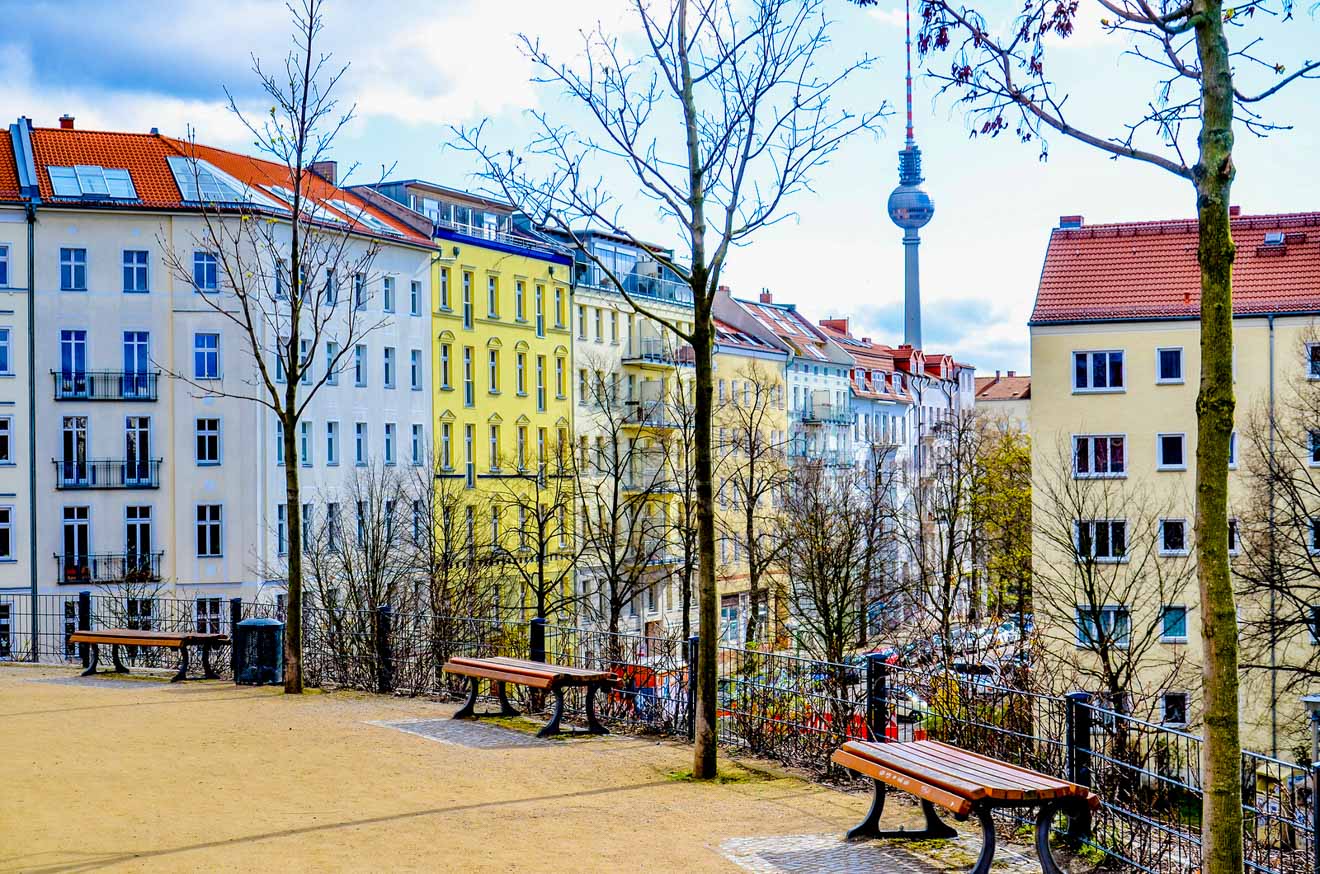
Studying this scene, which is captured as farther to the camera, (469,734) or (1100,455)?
(1100,455)

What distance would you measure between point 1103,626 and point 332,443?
94.8 ft

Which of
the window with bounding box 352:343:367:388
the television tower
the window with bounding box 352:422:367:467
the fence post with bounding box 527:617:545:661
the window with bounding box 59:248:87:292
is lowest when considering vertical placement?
the fence post with bounding box 527:617:545:661

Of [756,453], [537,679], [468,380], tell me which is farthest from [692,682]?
[468,380]

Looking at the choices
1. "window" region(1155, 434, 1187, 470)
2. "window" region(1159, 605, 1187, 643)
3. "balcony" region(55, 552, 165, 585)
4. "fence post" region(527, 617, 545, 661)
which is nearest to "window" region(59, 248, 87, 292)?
"balcony" region(55, 552, 165, 585)

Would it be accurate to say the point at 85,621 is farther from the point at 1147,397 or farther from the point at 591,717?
the point at 1147,397

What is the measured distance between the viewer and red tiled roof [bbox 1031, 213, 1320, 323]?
42.8m

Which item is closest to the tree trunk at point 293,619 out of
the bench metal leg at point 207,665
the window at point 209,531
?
the bench metal leg at point 207,665

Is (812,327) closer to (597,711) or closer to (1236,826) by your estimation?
(597,711)

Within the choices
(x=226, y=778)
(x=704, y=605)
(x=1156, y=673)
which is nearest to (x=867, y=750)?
(x=704, y=605)

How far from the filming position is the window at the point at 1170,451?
43.4 metres

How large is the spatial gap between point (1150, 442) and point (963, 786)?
37.3 meters

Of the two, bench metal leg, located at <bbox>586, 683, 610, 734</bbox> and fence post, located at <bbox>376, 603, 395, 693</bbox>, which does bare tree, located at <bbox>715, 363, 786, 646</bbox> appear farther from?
bench metal leg, located at <bbox>586, 683, 610, 734</bbox>

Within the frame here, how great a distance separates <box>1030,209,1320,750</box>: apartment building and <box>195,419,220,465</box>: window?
1110 inches

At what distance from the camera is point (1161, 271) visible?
4478 cm
